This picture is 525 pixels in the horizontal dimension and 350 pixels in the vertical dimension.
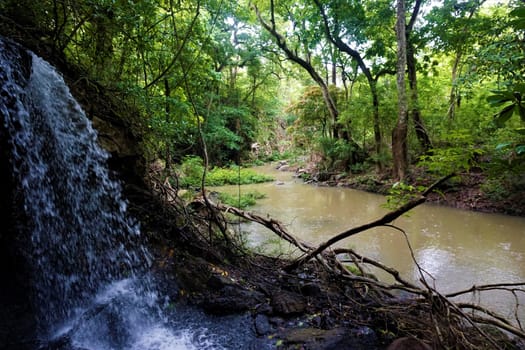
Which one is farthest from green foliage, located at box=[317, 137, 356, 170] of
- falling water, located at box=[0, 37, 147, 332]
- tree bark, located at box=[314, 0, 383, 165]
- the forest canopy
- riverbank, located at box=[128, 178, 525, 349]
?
falling water, located at box=[0, 37, 147, 332]

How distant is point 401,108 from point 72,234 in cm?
879

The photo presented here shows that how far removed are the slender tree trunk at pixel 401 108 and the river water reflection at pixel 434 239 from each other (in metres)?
1.39

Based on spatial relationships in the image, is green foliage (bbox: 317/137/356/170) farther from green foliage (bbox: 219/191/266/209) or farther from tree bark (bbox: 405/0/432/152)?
green foliage (bbox: 219/191/266/209)

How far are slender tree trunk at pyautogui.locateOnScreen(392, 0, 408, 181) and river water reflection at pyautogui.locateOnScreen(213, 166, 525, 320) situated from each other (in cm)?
139

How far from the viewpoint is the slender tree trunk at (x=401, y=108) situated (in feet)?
28.0

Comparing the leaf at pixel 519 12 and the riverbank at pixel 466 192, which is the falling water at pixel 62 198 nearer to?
the leaf at pixel 519 12

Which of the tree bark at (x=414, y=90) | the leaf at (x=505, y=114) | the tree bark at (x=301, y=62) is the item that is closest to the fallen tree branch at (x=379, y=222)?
the leaf at (x=505, y=114)

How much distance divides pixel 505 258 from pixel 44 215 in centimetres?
681

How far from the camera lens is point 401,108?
8.79 m

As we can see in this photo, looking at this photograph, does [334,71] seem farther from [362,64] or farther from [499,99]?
[499,99]

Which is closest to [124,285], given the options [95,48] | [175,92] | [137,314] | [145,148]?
[137,314]

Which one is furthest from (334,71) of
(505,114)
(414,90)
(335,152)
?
(505,114)

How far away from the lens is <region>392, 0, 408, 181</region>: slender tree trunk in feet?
28.0

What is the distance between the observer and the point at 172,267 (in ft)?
11.0
